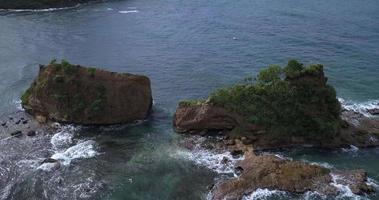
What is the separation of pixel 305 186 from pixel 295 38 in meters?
61.8

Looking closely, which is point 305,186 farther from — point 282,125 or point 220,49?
point 220,49

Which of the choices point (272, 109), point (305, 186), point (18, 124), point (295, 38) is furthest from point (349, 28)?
point (18, 124)

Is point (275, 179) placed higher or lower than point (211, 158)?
higher

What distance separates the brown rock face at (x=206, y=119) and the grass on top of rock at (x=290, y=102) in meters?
1.02

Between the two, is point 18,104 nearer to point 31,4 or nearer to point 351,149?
point 351,149

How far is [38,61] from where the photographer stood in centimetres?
11138

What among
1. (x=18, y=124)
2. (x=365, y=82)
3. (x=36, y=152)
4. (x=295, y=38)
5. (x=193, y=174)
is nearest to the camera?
(x=193, y=174)

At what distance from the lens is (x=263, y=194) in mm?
63875

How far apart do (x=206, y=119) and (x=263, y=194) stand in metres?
17.6

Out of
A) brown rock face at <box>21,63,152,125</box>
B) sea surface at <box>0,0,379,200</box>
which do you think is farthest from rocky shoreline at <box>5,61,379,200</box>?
sea surface at <box>0,0,379,200</box>

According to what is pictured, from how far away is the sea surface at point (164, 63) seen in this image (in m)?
68.2

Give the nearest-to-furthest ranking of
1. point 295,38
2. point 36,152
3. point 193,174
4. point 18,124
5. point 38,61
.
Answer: point 193,174
point 36,152
point 18,124
point 38,61
point 295,38

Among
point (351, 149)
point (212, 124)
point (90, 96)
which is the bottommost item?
point (351, 149)

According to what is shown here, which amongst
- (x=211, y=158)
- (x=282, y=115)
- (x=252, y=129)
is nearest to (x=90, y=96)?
(x=211, y=158)
